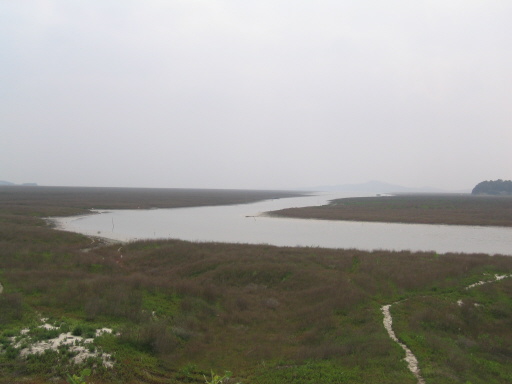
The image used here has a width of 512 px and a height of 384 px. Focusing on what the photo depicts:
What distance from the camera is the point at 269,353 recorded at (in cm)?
1279

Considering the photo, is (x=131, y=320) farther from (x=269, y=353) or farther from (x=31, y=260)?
(x=31, y=260)

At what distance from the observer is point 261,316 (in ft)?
55.9

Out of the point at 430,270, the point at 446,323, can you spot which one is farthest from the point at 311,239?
the point at 446,323

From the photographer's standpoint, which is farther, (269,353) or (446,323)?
(446,323)

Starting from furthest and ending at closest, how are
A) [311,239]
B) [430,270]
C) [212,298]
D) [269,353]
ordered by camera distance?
[311,239] < [430,270] < [212,298] < [269,353]

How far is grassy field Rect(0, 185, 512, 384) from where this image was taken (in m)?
10.7

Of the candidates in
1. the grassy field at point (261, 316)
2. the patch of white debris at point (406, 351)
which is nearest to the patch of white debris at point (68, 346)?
the grassy field at point (261, 316)

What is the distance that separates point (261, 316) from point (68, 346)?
8797 millimetres

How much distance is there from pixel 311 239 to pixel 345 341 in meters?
31.9

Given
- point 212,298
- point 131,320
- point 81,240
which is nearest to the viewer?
point 131,320

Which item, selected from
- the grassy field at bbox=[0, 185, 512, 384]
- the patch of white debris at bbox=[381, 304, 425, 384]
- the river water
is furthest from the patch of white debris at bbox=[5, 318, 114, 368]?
the river water

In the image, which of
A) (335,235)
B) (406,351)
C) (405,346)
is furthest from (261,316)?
(335,235)

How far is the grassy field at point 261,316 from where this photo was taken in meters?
10.7

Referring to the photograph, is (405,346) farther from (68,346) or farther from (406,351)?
(68,346)
